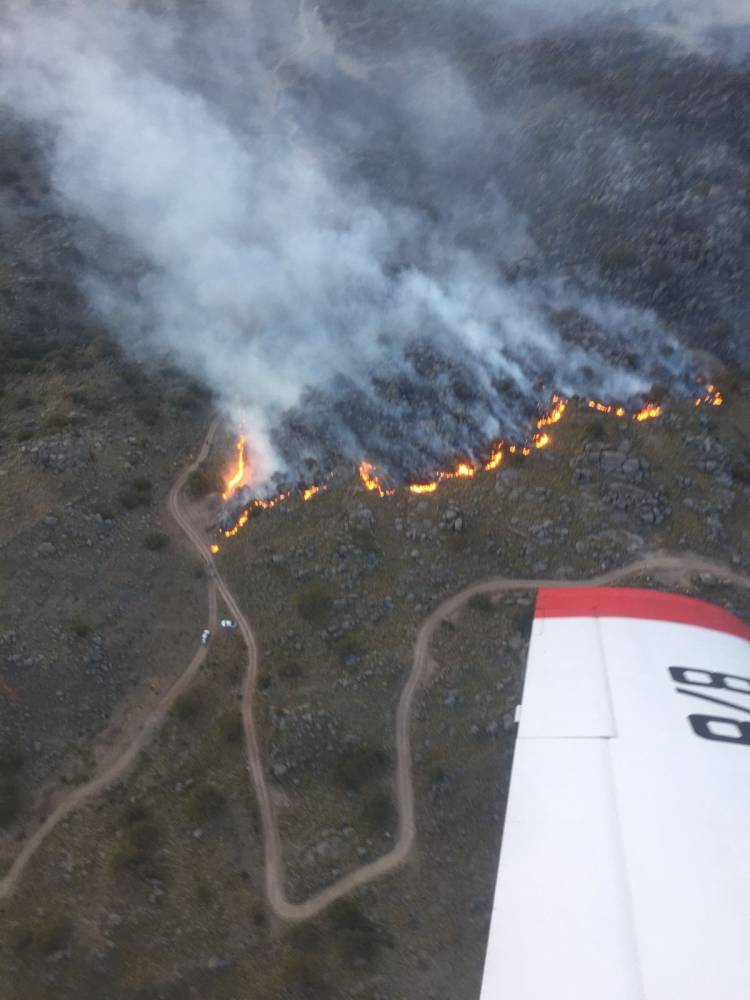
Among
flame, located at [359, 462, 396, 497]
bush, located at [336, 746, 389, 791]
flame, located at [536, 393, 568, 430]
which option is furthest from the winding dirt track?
flame, located at [536, 393, 568, 430]

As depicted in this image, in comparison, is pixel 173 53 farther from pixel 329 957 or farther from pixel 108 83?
pixel 329 957

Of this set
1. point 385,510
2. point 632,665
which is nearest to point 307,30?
point 385,510

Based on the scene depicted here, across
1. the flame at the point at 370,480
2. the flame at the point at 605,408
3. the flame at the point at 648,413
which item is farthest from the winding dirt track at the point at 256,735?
the flame at the point at 605,408

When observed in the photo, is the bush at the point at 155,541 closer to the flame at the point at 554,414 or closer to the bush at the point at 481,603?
the bush at the point at 481,603

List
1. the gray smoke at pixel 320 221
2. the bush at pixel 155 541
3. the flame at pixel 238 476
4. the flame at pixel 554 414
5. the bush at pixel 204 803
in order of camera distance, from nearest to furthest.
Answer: the bush at pixel 204 803
the bush at pixel 155 541
the flame at pixel 238 476
the flame at pixel 554 414
the gray smoke at pixel 320 221

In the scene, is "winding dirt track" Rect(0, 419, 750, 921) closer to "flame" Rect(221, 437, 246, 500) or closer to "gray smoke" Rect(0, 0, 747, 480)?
"flame" Rect(221, 437, 246, 500)

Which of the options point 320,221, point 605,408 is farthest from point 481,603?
point 320,221
